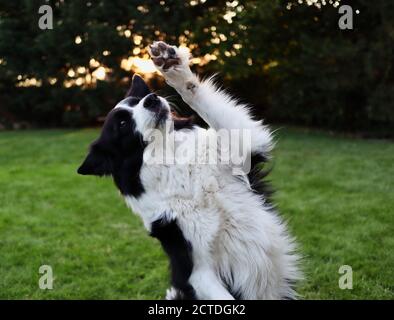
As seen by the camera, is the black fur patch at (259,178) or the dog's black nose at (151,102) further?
the black fur patch at (259,178)

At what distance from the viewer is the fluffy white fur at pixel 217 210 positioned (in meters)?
2.77

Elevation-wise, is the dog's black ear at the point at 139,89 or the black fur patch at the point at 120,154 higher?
the dog's black ear at the point at 139,89

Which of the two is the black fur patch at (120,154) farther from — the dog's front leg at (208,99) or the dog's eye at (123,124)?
Result: the dog's front leg at (208,99)

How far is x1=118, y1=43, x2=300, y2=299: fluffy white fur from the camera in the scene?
2768mm

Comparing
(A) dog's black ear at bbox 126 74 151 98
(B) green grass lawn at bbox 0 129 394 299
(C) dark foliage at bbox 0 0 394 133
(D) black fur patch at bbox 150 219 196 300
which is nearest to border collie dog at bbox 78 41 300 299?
(D) black fur patch at bbox 150 219 196 300

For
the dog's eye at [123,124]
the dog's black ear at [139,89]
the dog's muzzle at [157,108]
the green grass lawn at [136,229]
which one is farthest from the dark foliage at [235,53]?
the dog's eye at [123,124]

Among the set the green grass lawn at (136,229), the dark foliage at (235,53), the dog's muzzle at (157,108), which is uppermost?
the dark foliage at (235,53)

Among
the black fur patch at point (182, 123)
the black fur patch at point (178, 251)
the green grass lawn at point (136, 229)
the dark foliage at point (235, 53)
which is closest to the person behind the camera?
the black fur patch at point (178, 251)

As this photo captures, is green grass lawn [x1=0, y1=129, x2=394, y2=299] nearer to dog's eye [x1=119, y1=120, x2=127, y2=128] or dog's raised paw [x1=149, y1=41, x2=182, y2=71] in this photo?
dog's eye [x1=119, y1=120, x2=127, y2=128]

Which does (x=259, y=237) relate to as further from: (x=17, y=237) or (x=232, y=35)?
(x=232, y=35)

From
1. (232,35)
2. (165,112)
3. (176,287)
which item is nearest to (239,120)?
(165,112)

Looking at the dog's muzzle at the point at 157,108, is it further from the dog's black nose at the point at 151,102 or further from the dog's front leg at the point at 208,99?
the dog's front leg at the point at 208,99

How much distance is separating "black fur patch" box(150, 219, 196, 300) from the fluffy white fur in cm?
3

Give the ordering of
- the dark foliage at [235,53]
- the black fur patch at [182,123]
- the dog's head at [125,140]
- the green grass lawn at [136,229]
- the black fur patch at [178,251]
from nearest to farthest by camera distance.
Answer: the black fur patch at [178,251]
the dog's head at [125,140]
the black fur patch at [182,123]
the green grass lawn at [136,229]
the dark foliage at [235,53]
